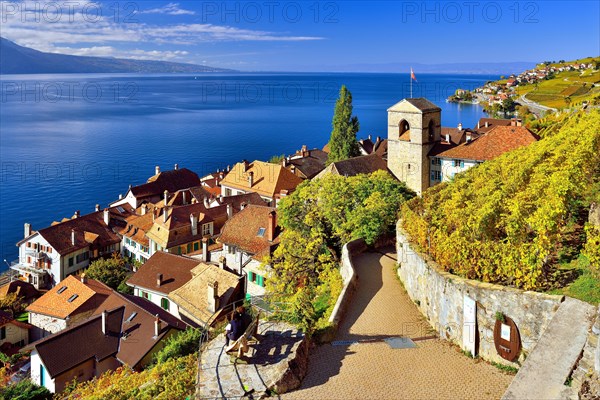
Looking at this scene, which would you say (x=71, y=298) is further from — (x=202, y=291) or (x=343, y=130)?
(x=343, y=130)

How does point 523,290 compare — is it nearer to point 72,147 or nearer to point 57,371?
point 57,371

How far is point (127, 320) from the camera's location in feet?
104

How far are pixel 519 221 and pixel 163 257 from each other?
94.0 ft

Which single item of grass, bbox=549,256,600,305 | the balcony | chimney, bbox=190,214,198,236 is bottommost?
the balcony

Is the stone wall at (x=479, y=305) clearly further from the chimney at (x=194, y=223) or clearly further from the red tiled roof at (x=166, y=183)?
the red tiled roof at (x=166, y=183)

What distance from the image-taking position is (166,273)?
37.0m

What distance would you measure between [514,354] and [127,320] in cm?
2441

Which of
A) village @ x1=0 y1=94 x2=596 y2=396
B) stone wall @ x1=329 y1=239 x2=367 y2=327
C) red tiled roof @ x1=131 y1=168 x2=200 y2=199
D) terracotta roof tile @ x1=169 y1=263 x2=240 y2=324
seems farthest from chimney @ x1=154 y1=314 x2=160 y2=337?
red tiled roof @ x1=131 y1=168 x2=200 y2=199

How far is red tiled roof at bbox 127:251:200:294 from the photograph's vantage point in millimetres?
35669

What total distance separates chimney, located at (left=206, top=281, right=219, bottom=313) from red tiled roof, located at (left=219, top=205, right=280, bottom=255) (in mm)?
5530

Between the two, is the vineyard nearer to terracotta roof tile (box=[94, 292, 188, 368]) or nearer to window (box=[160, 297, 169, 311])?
terracotta roof tile (box=[94, 292, 188, 368])

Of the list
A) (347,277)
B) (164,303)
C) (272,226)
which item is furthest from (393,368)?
→ (164,303)

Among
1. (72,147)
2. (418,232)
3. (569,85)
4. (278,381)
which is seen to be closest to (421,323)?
(418,232)

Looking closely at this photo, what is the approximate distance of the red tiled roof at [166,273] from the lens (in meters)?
35.7
